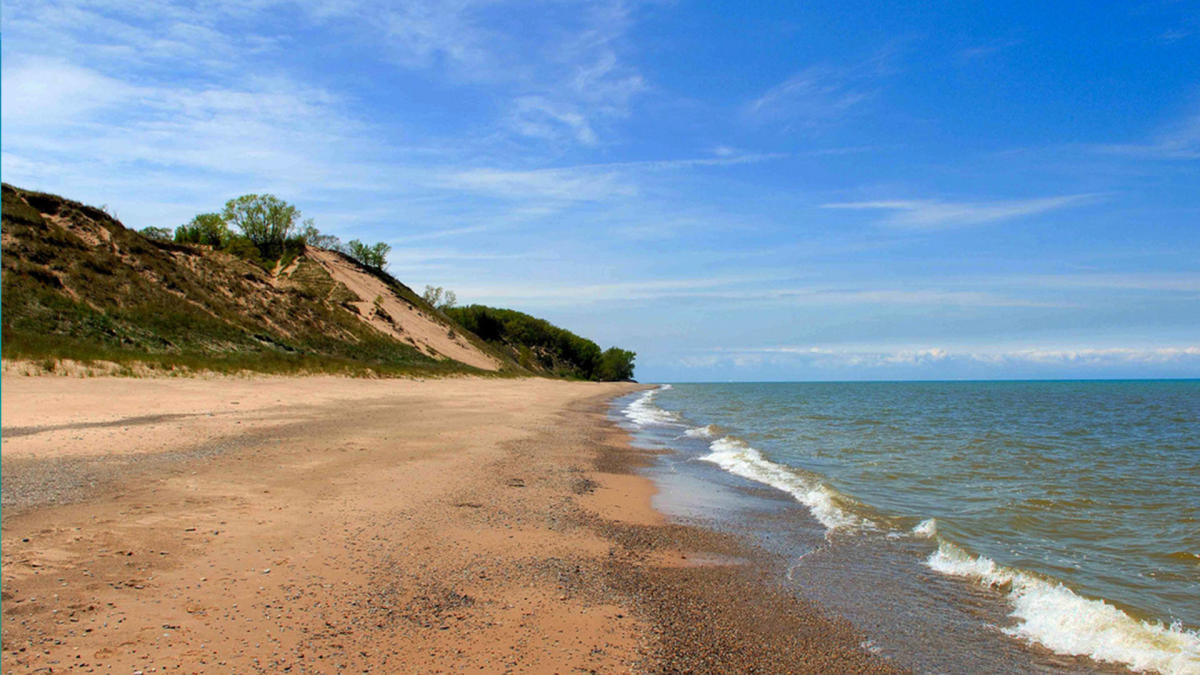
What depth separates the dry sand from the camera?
548cm

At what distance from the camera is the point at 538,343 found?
120875 mm

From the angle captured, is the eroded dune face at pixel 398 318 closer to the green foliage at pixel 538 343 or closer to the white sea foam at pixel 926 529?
the green foliage at pixel 538 343

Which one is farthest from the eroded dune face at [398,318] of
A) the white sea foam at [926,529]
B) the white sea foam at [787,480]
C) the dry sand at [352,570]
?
the white sea foam at [926,529]

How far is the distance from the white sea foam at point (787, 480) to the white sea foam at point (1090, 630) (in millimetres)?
2997

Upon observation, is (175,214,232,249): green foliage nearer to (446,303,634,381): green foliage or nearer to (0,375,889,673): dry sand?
(446,303,634,381): green foliage

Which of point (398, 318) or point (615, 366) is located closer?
point (398, 318)

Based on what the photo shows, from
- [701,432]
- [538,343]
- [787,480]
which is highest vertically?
[538,343]

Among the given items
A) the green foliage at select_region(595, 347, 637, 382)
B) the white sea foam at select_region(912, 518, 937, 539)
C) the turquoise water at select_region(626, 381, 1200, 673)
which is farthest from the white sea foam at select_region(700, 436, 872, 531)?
the green foliage at select_region(595, 347, 637, 382)

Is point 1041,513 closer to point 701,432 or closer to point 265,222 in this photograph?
point 701,432

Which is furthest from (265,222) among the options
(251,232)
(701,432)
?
(701,432)

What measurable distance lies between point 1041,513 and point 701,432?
1538cm

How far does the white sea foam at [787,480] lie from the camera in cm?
1156

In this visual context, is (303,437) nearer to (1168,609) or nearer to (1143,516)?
(1168,609)

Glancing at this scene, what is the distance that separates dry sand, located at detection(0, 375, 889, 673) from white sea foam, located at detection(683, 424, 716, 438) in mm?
12611
